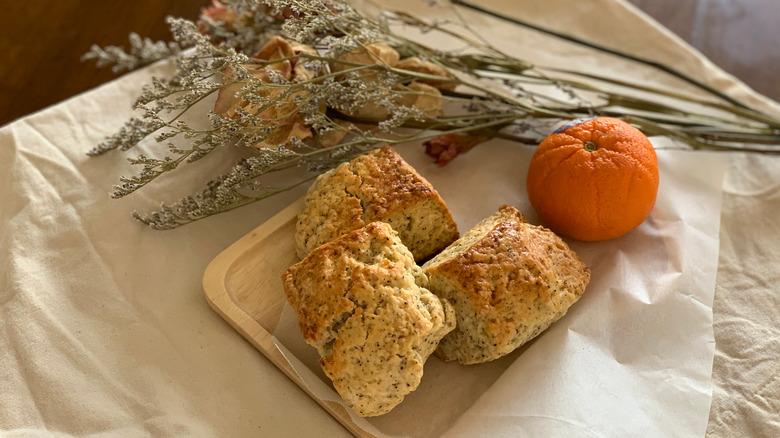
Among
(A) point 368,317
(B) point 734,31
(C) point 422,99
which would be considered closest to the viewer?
(A) point 368,317

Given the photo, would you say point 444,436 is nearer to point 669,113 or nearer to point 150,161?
point 150,161

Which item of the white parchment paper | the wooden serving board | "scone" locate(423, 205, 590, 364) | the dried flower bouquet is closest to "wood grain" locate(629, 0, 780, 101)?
the dried flower bouquet

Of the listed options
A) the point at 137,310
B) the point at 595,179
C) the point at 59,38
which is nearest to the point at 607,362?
the point at 595,179

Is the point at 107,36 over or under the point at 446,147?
over

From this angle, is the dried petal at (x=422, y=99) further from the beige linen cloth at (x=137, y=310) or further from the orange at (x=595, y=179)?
the beige linen cloth at (x=137, y=310)

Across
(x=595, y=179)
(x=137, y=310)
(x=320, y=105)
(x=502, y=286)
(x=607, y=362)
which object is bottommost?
(x=607, y=362)

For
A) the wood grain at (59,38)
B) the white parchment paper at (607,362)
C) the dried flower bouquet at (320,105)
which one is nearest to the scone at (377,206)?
the dried flower bouquet at (320,105)

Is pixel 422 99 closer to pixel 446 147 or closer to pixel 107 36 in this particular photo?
pixel 446 147
